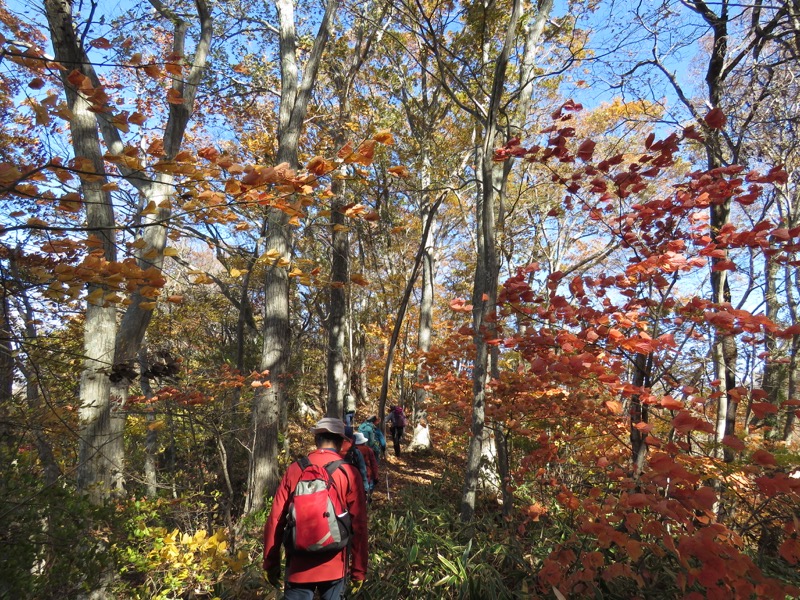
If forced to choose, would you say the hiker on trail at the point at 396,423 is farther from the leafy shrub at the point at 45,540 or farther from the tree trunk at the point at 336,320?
the leafy shrub at the point at 45,540

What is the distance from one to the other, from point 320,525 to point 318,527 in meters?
0.01

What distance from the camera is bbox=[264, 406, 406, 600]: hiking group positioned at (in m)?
2.55

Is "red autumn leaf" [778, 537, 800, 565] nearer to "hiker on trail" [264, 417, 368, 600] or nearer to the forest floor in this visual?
"hiker on trail" [264, 417, 368, 600]

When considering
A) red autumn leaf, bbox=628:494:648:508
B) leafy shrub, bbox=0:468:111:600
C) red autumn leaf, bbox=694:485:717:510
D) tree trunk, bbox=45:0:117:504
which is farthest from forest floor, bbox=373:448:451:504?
red autumn leaf, bbox=694:485:717:510

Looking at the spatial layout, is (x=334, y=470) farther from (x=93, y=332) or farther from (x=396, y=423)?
(x=396, y=423)

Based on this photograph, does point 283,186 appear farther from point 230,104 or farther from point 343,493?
point 230,104

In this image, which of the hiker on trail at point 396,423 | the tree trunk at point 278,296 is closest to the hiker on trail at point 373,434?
the tree trunk at point 278,296

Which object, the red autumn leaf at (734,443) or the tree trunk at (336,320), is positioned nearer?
the red autumn leaf at (734,443)

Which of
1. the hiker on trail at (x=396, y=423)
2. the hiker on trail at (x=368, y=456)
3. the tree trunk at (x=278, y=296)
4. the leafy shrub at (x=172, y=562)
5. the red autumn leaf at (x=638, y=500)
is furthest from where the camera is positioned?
the hiker on trail at (x=396, y=423)

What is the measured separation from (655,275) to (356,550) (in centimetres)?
309

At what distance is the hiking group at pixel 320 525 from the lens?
255 cm

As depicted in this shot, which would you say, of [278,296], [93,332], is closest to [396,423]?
[278,296]

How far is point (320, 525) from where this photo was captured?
2541 millimetres

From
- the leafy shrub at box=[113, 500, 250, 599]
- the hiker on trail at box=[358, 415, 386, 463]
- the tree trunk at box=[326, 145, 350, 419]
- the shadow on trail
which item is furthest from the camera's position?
the shadow on trail
